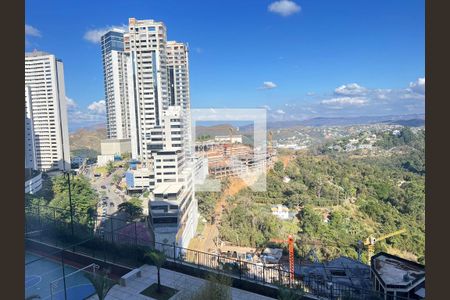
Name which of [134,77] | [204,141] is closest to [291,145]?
[204,141]

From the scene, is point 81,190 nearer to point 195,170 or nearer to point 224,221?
point 195,170

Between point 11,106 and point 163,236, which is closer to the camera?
point 11,106

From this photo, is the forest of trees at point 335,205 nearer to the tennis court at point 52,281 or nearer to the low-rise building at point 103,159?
the low-rise building at point 103,159

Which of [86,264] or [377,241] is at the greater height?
[86,264]

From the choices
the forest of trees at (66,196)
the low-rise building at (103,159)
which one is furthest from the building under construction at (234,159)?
the low-rise building at (103,159)

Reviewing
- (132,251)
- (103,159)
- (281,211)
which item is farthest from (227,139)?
(103,159)

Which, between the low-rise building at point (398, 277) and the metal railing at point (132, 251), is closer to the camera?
the metal railing at point (132, 251)
